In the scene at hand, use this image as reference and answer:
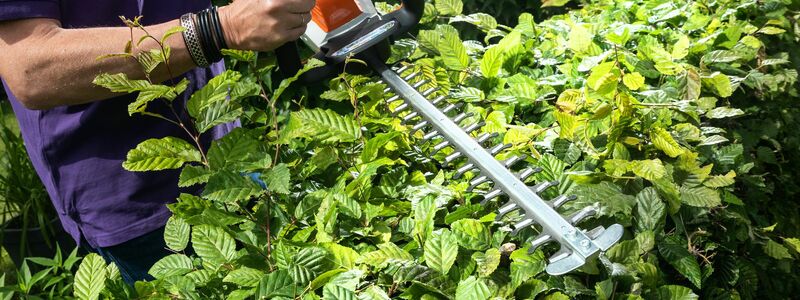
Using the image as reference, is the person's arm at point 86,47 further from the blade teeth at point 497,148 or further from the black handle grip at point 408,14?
the blade teeth at point 497,148

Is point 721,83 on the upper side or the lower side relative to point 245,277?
lower

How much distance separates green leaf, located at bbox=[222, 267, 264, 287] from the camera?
55.9 inches

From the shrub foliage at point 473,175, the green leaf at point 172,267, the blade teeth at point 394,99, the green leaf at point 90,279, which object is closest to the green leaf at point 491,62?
the shrub foliage at point 473,175

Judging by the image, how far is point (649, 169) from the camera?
5.57 feet

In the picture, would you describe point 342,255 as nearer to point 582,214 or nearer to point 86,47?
point 582,214

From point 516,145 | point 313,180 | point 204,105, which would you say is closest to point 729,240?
point 516,145

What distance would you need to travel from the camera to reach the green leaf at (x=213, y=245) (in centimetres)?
151

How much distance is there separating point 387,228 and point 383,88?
0.63 metres

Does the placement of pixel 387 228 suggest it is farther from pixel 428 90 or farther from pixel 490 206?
pixel 428 90

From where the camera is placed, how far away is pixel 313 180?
1889 millimetres

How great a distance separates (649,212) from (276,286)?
0.75 meters

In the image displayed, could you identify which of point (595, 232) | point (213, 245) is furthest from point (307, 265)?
point (595, 232)

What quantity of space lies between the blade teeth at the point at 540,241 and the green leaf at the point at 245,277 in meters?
0.46

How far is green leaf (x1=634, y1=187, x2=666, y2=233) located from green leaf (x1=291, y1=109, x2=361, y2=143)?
609 mm
